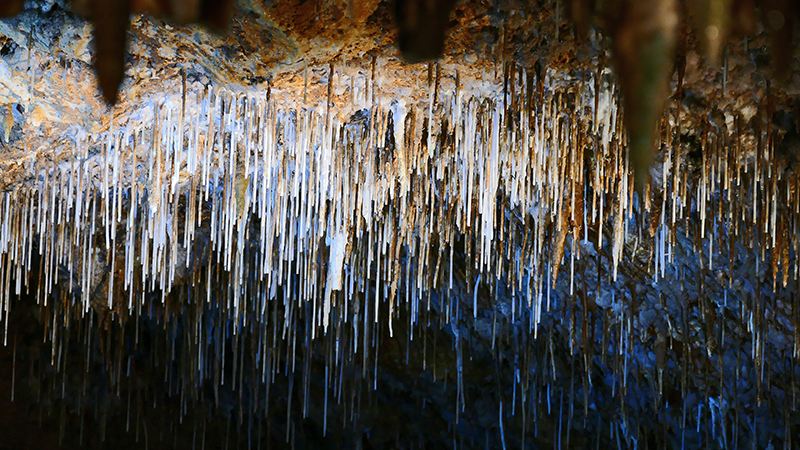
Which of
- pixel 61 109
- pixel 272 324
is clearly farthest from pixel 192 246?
pixel 61 109

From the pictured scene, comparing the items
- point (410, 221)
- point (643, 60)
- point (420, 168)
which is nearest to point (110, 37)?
point (643, 60)

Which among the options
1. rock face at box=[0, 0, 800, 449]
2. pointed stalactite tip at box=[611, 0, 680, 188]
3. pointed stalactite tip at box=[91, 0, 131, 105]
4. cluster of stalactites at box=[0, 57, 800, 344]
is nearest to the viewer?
pointed stalactite tip at box=[611, 0, 680, 188]

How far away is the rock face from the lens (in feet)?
→ 9.71

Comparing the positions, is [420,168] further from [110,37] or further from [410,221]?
[110,37]

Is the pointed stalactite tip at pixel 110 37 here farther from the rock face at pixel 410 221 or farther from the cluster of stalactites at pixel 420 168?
the cluster of stalactites at pixel 420 168

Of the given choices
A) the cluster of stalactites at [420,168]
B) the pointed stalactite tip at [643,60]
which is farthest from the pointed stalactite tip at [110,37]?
the cluster of stalactites at [420,168]

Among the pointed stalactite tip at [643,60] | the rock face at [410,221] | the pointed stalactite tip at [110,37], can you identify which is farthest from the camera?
the rock face at [410,221]

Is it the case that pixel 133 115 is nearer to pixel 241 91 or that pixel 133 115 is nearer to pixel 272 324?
pixel 241 91

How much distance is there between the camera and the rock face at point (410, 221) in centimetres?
296

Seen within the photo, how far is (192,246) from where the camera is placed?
572cm

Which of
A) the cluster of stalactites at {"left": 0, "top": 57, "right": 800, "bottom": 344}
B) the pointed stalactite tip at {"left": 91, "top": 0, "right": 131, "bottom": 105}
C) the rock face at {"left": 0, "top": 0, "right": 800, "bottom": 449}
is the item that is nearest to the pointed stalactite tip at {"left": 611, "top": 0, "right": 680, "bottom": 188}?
the rock face at {"left": 0, "top": 0, "right": 800, "bottom": 449}

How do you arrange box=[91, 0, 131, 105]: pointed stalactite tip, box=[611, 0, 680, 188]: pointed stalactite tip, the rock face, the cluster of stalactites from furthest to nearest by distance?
the cluster of stalactites, the rock face, box=[91, 0, 131, 105]: pointed stalactite tip, box=[611, 0, 680, 188]: pointed stalactite tip

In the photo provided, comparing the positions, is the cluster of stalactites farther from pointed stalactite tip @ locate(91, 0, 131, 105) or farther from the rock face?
pointed stalactite tip @ locate(91, 0, 131, 105)

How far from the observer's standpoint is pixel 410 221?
15.6 ft
